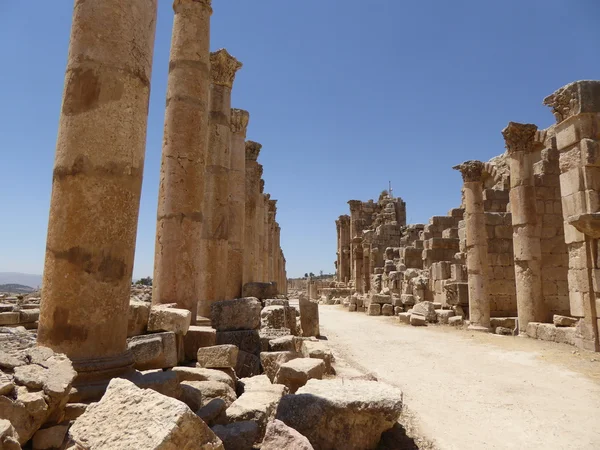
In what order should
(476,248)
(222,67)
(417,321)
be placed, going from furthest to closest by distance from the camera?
(417,321) → (476,248) → (222,67)

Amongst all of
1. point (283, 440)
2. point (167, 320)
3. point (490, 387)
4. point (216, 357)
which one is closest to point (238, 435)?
point (283, 440)

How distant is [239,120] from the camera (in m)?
13.1

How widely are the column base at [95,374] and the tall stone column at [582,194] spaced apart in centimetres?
1004

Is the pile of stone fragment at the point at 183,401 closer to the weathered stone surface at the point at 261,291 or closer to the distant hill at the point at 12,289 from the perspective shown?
the weathered stone surface at the point at 261,291

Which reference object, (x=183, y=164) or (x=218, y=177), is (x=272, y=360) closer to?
(x=183, y=164)

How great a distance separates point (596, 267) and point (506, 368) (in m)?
4.08

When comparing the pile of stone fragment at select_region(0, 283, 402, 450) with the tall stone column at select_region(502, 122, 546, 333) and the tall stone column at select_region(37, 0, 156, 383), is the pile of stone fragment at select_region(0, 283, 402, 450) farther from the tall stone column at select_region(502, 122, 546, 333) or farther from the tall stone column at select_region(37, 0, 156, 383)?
the tall stone column at select_region(502, 122, 546, 333)

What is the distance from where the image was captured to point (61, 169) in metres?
3.90

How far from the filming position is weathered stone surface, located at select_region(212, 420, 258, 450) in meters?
3.25

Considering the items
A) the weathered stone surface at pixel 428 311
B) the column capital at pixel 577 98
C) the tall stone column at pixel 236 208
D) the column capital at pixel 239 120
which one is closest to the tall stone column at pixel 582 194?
the column capital at pixel 577 98

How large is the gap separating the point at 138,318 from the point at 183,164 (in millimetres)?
3461

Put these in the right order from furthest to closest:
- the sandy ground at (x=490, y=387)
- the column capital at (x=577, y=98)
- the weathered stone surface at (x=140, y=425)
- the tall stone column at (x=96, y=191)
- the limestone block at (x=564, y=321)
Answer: the limestone block at (x=564, y=321), the column capital at (x=577, y=98), the sandy ground at (x=490, y=387), the tall stone column at (x=96, y=191), the weathered stone surface at (x=140, y=425)

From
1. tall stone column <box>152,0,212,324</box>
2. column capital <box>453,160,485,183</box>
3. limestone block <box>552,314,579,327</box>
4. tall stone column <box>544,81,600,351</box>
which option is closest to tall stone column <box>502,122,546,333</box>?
limestone block <box>552,314,579,327</box>

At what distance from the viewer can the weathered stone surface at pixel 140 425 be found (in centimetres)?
226
